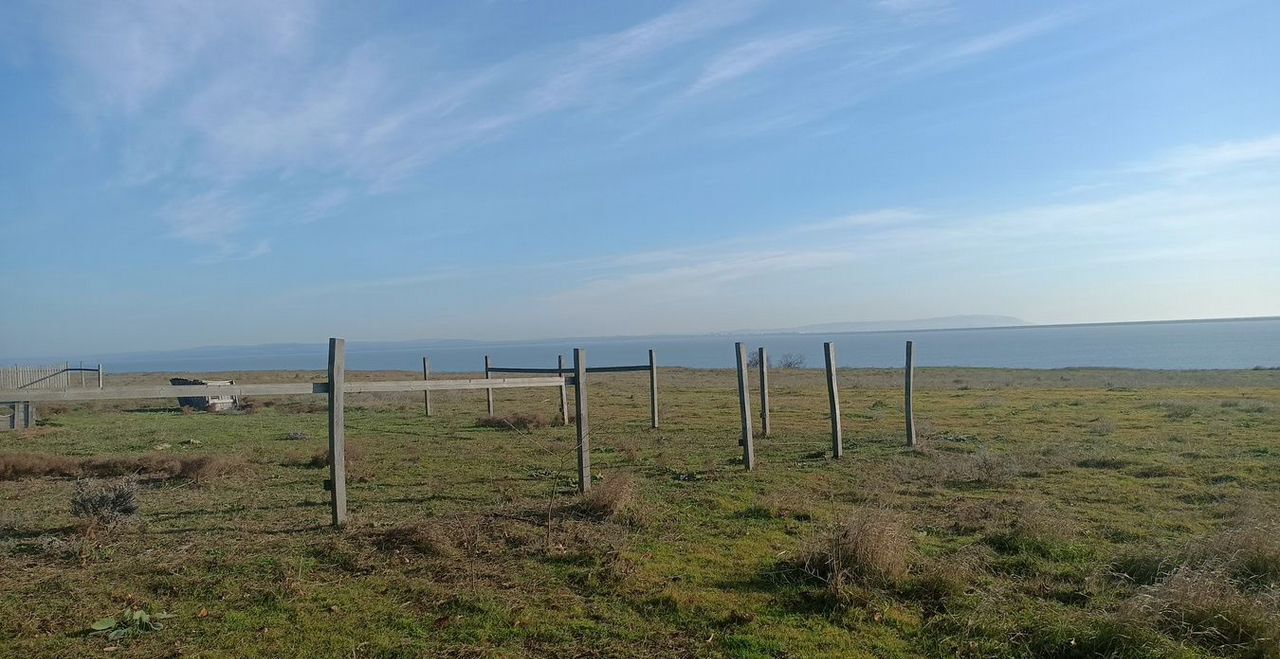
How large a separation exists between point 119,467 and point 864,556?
38.0 ft

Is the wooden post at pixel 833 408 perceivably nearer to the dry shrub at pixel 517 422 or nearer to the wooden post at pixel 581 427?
the wooden post at pixel 581 427

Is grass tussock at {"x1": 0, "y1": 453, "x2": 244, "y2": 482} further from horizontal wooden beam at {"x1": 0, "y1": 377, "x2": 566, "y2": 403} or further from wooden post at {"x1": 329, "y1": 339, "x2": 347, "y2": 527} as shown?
wooden post at {"x1": 329, "y1": 339, "x2": 347, "y2": 527}

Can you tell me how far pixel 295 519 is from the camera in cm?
884

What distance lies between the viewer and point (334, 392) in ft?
27.7

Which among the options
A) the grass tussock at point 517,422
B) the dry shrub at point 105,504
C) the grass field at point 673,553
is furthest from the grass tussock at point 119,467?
the grass tussock at point 517,422

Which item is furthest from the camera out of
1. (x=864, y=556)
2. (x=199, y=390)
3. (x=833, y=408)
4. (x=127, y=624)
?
(x=833, y=408)

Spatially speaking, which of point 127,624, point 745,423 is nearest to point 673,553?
point 127,624

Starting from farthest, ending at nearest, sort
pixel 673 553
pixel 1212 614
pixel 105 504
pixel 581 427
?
pixel 581 427 → pixel 105 504 → pixel 673 553 → pixel 1212 614

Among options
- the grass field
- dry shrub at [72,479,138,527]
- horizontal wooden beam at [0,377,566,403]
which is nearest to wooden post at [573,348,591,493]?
the grass field

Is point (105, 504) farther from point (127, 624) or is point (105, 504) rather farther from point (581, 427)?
point (581, 427)

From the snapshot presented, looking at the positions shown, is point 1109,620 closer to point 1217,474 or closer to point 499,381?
point 499,381

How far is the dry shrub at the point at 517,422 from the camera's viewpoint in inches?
751

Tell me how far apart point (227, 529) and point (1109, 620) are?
8.05 m

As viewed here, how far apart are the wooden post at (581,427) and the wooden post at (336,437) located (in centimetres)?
286
